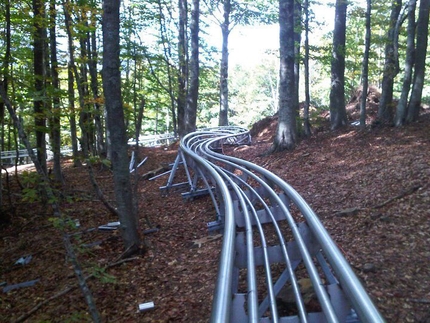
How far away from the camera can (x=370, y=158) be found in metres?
7.63

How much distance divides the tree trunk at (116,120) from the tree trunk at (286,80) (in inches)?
234

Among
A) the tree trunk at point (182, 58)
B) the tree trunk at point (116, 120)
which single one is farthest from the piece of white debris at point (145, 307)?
the tree trunk at point (182, 58)

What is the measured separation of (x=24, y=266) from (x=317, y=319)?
532 centimetres

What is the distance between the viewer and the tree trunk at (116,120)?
516 cm

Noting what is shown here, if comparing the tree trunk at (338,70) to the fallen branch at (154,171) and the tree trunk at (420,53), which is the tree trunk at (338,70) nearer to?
the tree trunk at (420,53)

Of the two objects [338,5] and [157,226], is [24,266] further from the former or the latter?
[338,5]

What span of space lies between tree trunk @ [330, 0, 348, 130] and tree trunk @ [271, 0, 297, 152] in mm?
2284

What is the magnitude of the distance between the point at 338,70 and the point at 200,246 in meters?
9.43

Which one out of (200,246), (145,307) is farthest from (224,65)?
(145,307)

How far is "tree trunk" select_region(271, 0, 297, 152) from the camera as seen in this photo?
10.2 m

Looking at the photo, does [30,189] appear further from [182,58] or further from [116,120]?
[182,58]

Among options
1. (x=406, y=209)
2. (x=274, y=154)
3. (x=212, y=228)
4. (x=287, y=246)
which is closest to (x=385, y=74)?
(x=274, y=154)

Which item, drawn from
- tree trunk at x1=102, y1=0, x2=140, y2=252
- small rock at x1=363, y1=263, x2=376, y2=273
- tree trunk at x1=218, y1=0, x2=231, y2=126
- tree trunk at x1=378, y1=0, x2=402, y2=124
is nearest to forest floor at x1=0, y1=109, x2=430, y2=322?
small rock at x1=363, y1=263, x2=376, y2=273

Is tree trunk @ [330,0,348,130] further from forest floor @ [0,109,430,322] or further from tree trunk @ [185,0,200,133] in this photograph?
tree trunk @ [185,0,200,133]
